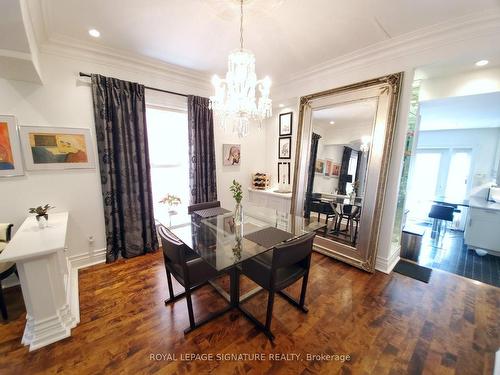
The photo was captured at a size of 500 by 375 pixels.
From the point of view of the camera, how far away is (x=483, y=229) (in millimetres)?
3301

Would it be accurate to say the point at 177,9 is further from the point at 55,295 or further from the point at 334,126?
the point at 55,295

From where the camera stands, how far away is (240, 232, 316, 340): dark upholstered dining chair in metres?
1.46

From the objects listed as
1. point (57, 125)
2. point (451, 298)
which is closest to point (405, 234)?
point (451, 298)

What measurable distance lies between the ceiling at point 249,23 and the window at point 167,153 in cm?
83

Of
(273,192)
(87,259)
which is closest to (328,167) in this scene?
(273,192)

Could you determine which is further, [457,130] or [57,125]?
[457,130]

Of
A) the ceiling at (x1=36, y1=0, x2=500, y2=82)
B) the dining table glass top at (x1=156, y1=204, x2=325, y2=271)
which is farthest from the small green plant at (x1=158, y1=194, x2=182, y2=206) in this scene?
the ceiling at (x1=36, y1=0, x2=500, y2=82)

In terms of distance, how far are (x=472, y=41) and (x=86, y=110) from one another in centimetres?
407

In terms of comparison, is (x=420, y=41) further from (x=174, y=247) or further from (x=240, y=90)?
(x=174, y=247)

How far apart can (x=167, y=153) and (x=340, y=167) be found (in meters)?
2.64

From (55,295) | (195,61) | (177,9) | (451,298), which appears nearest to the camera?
(55,295)

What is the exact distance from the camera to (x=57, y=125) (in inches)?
87.4

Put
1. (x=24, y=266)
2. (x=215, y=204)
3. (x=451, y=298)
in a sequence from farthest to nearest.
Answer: (x=215, y=204) → (x=451, y=298) → (x=24, y=266)

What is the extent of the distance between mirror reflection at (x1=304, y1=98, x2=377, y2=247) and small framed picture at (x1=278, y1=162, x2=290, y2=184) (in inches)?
25.9
